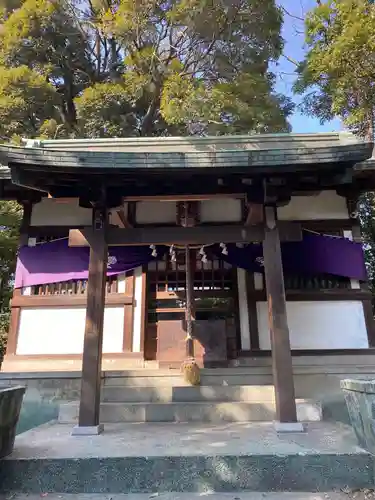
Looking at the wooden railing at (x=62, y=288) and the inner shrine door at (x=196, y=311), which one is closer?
the inner shrine door at (x=196, y=311)

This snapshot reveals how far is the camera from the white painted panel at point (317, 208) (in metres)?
7.11

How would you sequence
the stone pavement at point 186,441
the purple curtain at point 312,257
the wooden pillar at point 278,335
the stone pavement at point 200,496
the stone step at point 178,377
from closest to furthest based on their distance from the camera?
1. the stone pavement at point 200,496
2. the stone pavement at point 186,441
3. the wooden pillar at point 278,335
4. the stone step at point 178,377
5. the purple curtain at point 312,257

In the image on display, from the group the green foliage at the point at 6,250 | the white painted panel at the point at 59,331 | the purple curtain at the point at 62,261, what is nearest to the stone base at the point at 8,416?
the white painted panel at the point at 59,331

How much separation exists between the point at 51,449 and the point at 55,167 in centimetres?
306

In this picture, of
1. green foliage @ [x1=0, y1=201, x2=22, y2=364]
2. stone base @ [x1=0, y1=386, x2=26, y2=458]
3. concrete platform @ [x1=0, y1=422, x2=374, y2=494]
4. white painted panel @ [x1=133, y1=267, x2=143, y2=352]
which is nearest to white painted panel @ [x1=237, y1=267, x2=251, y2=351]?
white painted panel @ [x1=133, y1=267, x2=143, y2=352]

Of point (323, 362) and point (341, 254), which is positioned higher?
point (341, 254)

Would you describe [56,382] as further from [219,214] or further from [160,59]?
[160,59]

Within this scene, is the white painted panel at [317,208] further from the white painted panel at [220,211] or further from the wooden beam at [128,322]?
the wooden beam at [128,322]

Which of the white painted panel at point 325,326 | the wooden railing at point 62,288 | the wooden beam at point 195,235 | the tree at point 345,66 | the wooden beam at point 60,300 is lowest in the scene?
the white painted panel at point 325,326

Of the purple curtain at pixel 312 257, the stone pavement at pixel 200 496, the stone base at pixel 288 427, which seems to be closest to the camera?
the stone pavement at pixel 200 496

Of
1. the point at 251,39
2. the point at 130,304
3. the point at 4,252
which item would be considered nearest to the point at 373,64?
the point at 251,39

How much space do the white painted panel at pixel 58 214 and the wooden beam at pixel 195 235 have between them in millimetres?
2241

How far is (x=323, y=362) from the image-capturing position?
20.9 feet

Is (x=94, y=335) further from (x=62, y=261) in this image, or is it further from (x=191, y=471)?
(x=62, y=261)
